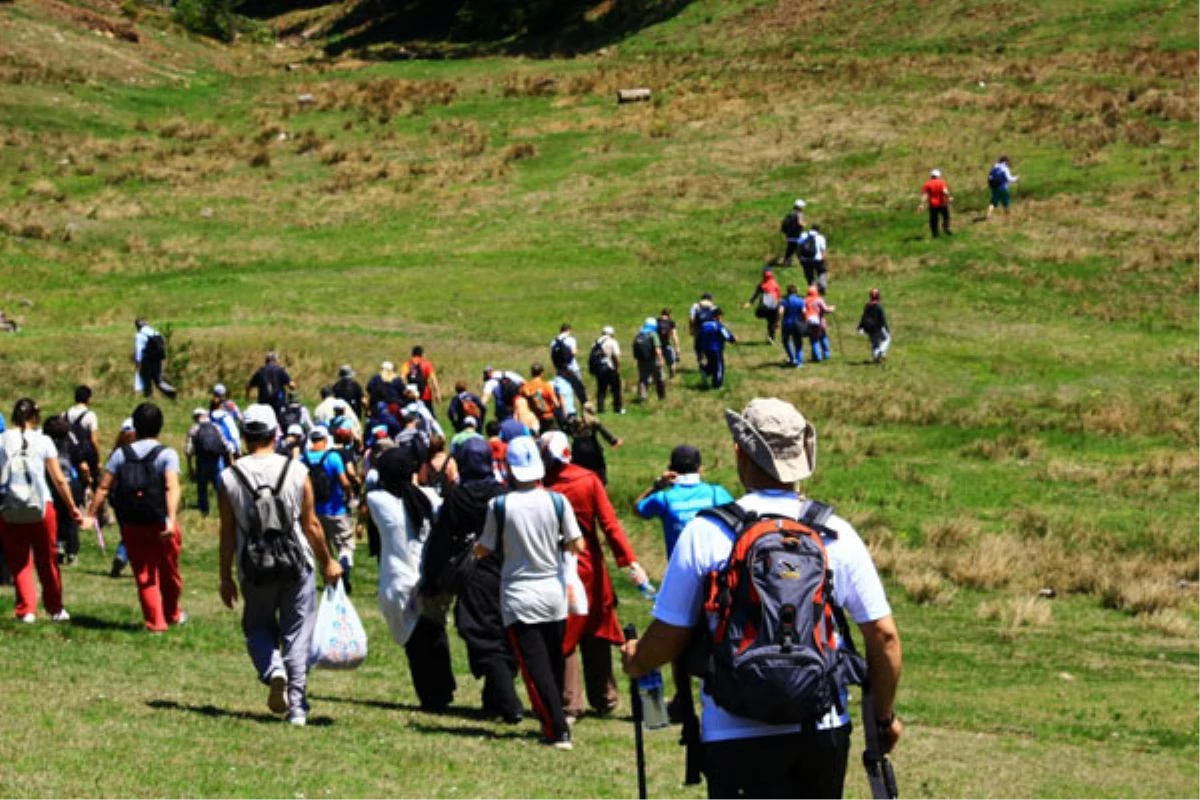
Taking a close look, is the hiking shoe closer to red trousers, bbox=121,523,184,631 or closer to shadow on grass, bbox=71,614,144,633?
red trousers, bbox=121,523,184,631

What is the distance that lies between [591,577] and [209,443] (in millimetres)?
11768

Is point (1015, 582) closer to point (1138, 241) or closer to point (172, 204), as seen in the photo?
point (1138, 241)

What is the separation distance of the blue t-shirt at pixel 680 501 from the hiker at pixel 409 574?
165 cm

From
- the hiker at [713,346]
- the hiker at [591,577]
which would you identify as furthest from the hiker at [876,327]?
the hiker at [591,577]

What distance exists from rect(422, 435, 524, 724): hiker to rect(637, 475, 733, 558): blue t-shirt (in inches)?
42.4

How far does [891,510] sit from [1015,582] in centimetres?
398

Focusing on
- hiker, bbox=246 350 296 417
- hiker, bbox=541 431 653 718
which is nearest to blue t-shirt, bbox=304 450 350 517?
hiker, bbox=541 431 653 718

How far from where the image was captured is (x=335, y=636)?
431 inches

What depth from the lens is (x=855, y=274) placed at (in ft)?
140

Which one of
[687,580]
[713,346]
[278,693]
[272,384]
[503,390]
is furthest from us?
[713,346]

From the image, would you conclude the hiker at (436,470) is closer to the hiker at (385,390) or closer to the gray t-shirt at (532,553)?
the gray t-shirt at (532,553)

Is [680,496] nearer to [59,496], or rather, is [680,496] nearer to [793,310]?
[59,496]

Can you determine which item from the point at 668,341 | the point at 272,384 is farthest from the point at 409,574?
the point at 668,341

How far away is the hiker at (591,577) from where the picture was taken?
1165 cm
